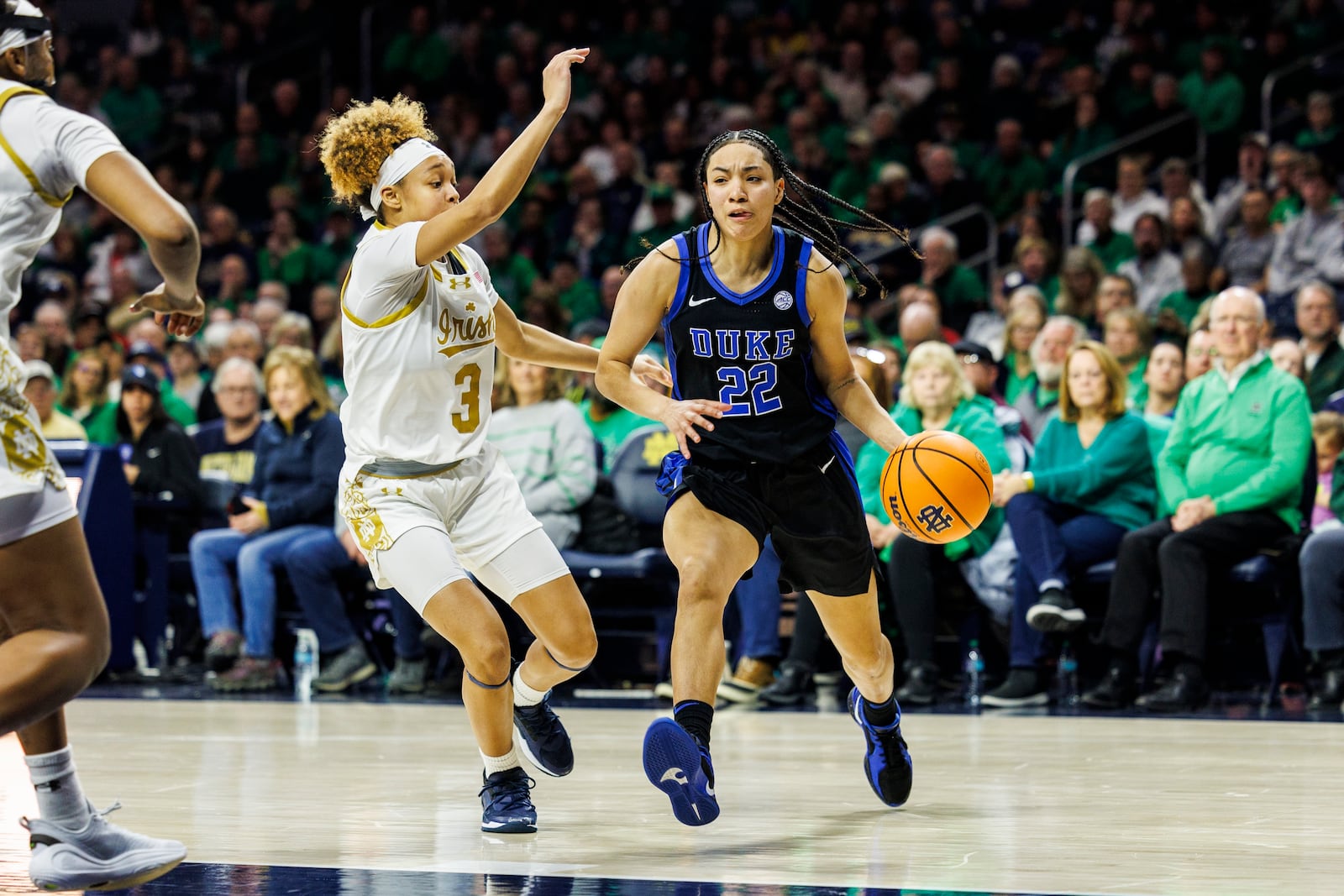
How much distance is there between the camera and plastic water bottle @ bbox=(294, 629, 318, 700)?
848 cm

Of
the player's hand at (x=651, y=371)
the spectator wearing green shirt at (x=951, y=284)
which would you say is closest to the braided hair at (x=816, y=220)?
the player's hand at (x=651, y=371)

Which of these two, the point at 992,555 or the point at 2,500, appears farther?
the point at 992,555

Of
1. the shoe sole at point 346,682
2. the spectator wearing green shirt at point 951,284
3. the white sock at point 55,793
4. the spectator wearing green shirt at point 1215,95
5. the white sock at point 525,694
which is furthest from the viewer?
the spectator wearing green shirt at point 1215,95

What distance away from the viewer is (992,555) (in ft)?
25.2

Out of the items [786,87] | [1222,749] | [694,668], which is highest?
[786,87]

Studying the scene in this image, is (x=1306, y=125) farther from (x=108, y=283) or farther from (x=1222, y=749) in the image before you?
(x=108, y=283)

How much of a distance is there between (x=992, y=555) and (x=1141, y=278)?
3.62 metres

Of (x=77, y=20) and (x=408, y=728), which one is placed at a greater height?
(x=77, y=20)

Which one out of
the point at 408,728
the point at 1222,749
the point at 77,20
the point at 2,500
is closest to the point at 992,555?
the point at 1222,749

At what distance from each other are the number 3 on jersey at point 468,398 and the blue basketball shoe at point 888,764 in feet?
4.31

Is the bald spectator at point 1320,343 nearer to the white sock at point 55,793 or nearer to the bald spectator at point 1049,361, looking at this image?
the bald spectator at point 1049,361

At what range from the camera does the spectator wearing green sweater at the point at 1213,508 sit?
23.5 ft

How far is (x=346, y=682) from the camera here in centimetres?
823

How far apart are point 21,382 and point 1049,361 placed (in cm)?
616
